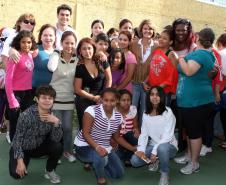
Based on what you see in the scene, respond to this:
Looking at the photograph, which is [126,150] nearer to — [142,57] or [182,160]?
[182,160]

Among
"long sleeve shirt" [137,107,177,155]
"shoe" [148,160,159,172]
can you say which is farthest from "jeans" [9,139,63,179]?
"shoe" [148,160,159,172]

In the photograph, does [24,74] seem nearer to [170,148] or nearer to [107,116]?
[107,116]

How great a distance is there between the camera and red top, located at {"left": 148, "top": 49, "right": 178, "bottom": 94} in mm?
4676

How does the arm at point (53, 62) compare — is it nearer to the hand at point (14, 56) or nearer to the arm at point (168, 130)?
the hand at point (14, 56)

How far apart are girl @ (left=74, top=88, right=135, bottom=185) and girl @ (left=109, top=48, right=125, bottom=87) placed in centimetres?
78

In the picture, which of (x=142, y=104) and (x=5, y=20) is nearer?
(x=142, y=104)

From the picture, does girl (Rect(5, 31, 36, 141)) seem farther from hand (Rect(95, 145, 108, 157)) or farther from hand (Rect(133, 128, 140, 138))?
hand (Rect(133, 128, 140, 138))

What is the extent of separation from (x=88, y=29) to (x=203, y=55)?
8636 millimetres

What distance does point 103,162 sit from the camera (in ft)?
12.9

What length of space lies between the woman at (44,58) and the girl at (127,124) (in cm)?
95

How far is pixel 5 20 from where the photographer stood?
10.0 meters

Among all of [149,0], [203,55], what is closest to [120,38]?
[203,55]

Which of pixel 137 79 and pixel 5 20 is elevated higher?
pixel 5 20

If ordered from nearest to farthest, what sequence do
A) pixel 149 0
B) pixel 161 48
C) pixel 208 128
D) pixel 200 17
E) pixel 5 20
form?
1. pixel 161 48
2. pixel 208 128
3. pixel 5 20
4. pixel 149 0
5. pixel 200 17
